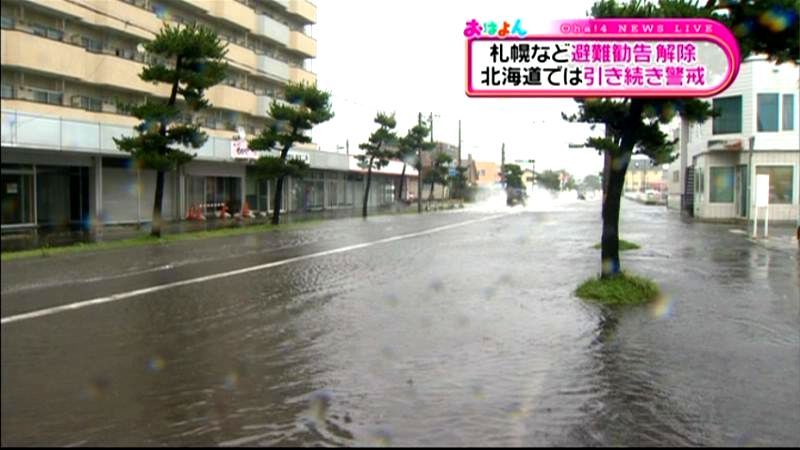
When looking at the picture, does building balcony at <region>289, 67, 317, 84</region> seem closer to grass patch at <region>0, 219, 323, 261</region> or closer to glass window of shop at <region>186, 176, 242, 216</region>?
glass window of shop at <region>186, 176, 242, 216</region>

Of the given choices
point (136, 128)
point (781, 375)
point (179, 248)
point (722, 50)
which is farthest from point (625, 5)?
point (136, 128)

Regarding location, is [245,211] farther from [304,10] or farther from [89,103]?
[304,10]

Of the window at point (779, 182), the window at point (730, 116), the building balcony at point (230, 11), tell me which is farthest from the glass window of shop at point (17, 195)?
the building balcony at point (230, 11)

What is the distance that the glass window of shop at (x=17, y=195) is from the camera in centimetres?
213

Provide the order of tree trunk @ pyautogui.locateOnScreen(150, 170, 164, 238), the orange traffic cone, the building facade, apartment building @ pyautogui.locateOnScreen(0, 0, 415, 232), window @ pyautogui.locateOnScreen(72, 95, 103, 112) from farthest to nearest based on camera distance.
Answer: the building facade < the orange traffic cone < window @ pyautogui.locateOnScreen(72, 95, 103, 112) < tree trunk @ pyautogui.locateOnScreen(150, 170, 164, 238) < apartment building @ pyautogui.locateOnScreen(0, 0, 415, 232)

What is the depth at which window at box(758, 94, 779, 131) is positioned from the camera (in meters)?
28.4

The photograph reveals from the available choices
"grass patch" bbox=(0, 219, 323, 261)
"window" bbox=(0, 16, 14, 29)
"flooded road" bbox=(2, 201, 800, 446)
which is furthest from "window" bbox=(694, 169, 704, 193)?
"window" bbox=(0, 16, 14, 29)

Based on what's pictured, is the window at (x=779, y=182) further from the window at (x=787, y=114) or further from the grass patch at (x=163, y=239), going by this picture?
the grass patch at (x=163, y=239)

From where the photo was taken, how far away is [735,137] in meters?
29.5

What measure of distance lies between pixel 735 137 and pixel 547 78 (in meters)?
27.8

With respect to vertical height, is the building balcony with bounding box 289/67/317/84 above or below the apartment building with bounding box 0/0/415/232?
above

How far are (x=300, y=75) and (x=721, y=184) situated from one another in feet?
92.9

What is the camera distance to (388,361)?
625cm

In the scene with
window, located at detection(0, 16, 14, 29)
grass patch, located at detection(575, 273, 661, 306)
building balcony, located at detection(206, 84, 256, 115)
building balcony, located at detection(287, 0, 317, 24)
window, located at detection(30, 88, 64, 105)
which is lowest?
grass patch, located at detection(575, 273, 661, 306)
